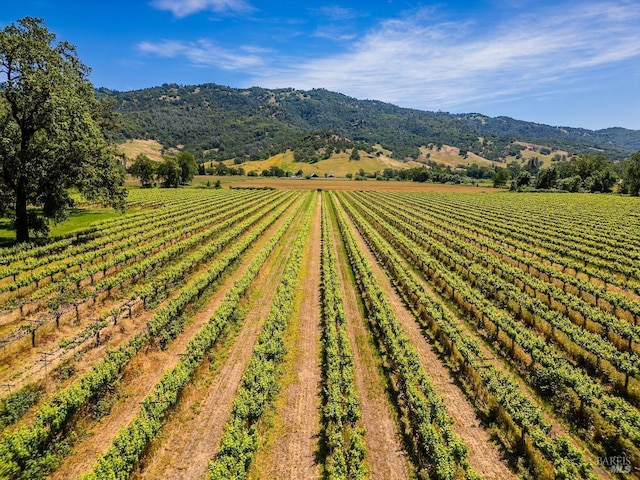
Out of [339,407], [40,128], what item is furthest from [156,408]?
[40,128]

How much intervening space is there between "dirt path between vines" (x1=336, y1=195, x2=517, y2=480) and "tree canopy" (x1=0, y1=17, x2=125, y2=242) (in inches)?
1207

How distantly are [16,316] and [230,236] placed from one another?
856 inches

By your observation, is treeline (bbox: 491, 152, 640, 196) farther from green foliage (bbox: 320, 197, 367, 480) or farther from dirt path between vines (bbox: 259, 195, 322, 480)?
dirt path between vines (bbox: 259, 195, 322, 480)

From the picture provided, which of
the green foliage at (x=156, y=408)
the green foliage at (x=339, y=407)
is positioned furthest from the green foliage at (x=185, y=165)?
the green foliage at (x=339, y=407)

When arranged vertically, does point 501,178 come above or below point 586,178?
above

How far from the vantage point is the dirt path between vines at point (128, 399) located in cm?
1075

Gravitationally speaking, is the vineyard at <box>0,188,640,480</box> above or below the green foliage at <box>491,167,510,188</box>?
below

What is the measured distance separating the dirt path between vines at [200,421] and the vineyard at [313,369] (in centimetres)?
6

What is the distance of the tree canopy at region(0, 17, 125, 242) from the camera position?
28203 millimetres

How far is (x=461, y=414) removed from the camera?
13.4 meters

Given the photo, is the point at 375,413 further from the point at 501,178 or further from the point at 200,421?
the point at 501,178

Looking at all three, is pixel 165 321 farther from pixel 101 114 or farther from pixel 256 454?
pixel 101 114

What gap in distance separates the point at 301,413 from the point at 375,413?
9.11ft

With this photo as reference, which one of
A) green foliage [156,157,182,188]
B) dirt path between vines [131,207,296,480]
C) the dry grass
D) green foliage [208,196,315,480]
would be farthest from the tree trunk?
the dry grass
